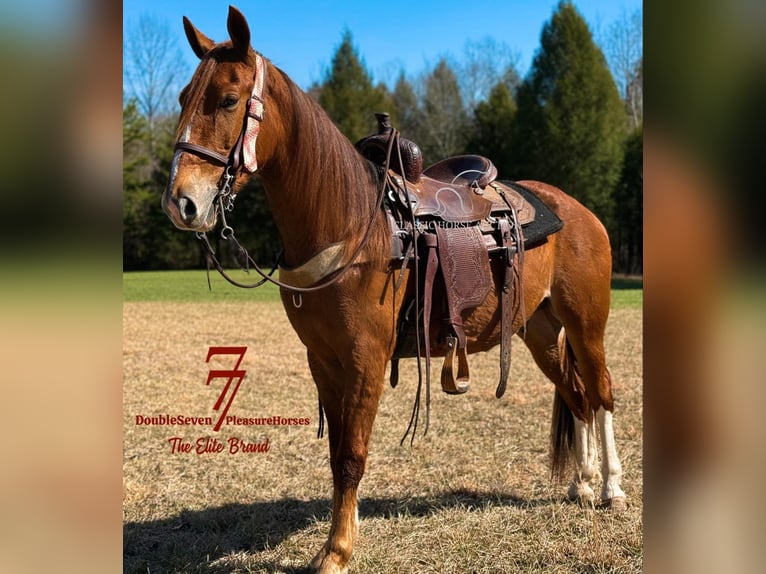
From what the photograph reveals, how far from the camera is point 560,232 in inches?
128

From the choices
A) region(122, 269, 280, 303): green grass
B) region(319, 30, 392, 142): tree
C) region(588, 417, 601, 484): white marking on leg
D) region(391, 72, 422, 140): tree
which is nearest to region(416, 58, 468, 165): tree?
region(391, 72, 422, 140): tree

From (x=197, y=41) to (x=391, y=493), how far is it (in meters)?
2.68

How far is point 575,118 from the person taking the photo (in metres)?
17.2

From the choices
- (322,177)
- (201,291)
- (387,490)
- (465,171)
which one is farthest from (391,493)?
(201,291)

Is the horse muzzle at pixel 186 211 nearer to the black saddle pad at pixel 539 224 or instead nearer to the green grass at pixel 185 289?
the black saddle pad at pixel 539 224

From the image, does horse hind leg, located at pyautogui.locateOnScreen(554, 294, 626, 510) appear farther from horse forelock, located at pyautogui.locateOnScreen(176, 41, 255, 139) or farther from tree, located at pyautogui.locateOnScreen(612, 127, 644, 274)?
tree, located at pyautogui.locateOnScreen(612, 127, 644, 274)

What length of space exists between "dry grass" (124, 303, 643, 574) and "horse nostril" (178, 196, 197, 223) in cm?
175

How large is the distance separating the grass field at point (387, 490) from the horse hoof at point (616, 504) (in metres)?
0.05

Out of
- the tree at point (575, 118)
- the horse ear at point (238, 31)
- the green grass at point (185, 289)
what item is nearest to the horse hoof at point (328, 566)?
the horse ear at point (238, 31)

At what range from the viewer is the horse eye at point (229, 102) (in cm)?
192
